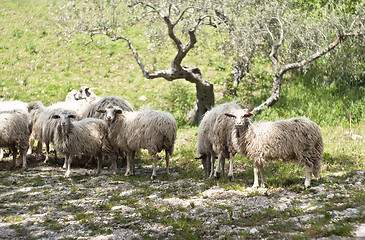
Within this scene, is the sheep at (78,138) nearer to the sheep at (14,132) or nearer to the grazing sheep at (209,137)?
the sheep at (14,132)

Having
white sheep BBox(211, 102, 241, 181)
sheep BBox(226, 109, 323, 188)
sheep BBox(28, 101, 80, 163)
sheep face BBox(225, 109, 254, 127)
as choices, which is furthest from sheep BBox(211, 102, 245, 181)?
sheep BBox(28, 101, 80, 163)

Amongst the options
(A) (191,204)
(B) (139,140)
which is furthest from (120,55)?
(A) (191,204)

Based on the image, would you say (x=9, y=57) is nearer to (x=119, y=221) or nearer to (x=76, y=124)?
(x=76, y=124)

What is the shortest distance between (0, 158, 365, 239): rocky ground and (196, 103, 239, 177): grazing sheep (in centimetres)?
80

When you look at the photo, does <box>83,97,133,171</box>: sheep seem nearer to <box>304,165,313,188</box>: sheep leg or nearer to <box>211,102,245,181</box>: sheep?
<box>211,102,245,181</box>: sheep

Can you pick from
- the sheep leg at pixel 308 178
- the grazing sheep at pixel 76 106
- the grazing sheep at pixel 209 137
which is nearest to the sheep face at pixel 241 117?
the grazing sheep at pixel 209 137

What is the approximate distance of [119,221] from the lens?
6.36 m

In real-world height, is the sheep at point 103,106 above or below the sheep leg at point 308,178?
above

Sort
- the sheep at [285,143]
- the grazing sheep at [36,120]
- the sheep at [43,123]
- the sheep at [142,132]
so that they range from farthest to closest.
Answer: the grazing sheep at [36,120] → the sheep at [43,123] → the sheep at [142,132] → the sheep at [285,143]

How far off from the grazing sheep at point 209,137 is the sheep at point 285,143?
130cm

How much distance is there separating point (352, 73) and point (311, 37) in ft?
8.65

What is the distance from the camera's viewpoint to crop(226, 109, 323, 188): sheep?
7.95 meters

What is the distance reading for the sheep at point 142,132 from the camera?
994 centimetres

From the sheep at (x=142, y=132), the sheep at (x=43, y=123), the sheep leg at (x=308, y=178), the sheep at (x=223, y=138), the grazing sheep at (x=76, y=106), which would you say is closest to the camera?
the sheep leg at (x=308, y=178)
